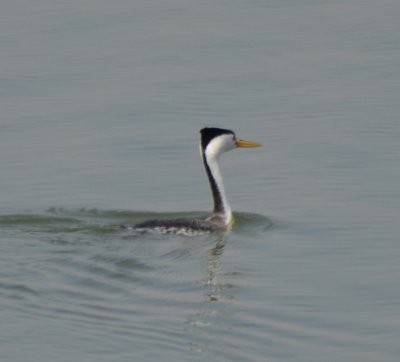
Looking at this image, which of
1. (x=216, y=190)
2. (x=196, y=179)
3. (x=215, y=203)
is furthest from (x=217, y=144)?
(x=196, y=179)

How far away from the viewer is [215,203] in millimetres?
17656

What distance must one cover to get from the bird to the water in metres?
0.13

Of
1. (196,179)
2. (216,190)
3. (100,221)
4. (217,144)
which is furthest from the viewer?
(196,179)

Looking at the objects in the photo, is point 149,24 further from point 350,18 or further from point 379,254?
point 379,254

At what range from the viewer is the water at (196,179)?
519 inches

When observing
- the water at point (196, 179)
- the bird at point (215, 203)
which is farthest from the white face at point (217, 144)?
the water at point (196, 179)

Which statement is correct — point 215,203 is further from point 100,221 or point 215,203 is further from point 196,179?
point 196,179

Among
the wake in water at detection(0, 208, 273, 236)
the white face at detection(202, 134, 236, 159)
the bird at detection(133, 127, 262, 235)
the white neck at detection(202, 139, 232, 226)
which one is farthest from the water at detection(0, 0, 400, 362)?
the white face at detection(202, 134, 236, 159)

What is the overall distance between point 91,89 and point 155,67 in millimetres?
1429

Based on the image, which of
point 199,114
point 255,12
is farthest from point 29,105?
point 255,12

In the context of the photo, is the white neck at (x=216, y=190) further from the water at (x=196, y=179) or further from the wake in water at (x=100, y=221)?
the water at (x=196, y=179)

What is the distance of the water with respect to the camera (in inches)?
519

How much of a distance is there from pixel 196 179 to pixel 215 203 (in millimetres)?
1497

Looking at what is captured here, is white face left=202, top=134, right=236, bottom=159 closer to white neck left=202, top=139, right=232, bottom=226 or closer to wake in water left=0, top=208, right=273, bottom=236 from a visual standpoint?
white neck left=202, top=139, right=232, bottom=226
